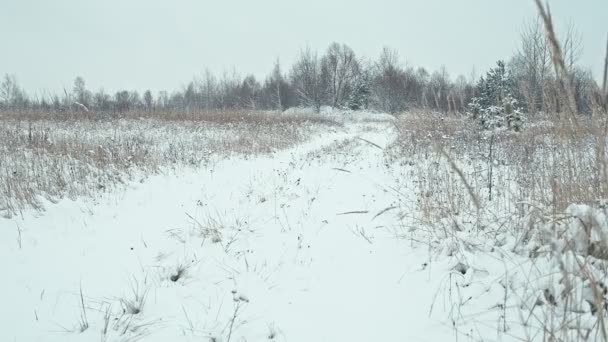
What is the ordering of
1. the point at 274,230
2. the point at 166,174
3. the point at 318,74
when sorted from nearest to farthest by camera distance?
the point at 274,230
the point at 166,174
the point at 318,74

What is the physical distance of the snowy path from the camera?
1.97 meters

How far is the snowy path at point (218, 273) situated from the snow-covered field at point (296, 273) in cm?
1

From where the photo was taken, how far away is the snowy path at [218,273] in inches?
77.7

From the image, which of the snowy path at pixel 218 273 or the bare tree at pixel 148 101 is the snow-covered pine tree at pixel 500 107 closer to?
the snowy path at pixel 218 273

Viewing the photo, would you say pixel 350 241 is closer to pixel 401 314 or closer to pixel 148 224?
pixel 401 314

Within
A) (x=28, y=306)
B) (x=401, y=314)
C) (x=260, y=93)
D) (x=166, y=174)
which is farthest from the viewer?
(x=260, y=93)

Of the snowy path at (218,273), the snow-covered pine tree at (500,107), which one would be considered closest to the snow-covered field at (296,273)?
the snowy path at (218,273)

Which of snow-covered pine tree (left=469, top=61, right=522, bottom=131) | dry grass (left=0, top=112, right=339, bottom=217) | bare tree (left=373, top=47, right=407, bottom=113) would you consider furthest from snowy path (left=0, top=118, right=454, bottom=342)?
bare tree (left=373, top=47, right=407, bottom=113)

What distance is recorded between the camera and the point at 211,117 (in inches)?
713

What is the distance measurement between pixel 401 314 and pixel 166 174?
5.68 metres

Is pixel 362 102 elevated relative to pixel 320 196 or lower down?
elevated

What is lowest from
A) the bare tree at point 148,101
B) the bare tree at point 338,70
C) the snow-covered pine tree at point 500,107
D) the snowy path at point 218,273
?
the snowy path at point 218,273

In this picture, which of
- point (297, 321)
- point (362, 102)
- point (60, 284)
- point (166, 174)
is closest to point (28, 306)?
point (60, 284)

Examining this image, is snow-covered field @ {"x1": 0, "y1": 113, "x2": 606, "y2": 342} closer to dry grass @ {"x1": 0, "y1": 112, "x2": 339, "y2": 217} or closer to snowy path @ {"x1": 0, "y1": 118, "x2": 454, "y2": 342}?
snowy path @ {"x1": 0, "y1": 118, "x2": 454, "y2": 342}
